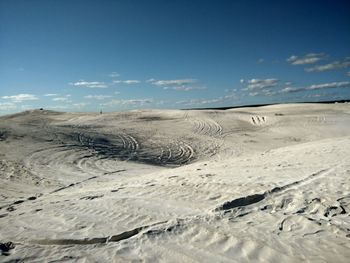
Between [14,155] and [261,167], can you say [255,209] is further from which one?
[14,155]

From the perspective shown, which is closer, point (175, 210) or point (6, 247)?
point (6, 247)

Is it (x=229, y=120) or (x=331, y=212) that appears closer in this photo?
(x=331, y=212)

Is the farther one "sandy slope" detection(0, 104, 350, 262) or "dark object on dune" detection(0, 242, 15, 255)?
"dark object on dune" detection(0, 242, 15, 255)

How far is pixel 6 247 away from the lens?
4.66 m

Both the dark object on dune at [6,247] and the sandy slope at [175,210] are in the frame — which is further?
the dark object on dune at [6,247]

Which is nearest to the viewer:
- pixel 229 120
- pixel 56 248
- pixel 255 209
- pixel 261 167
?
pixel 56 248

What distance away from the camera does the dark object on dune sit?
4.50 meters

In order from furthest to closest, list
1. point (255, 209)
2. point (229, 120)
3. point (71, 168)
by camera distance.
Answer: point (229, 120), point (71, 168), point (255, 209)

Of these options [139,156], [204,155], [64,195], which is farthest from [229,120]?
[64,195]

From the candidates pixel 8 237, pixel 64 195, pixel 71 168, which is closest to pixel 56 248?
pixel 8 237

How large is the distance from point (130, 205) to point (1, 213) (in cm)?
255

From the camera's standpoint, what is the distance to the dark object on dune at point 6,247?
177 inches

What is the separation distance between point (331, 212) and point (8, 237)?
4.82 meters

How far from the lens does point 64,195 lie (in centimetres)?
804
